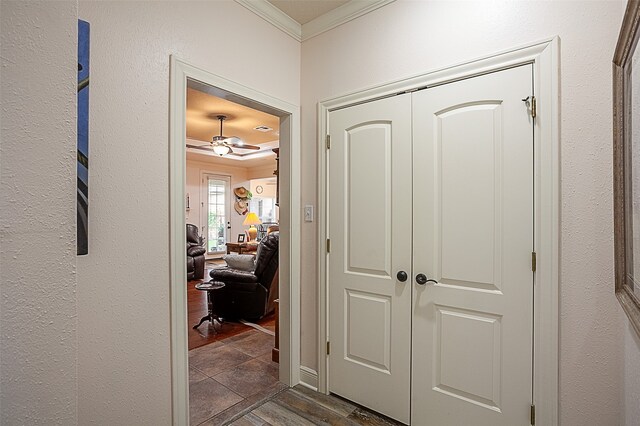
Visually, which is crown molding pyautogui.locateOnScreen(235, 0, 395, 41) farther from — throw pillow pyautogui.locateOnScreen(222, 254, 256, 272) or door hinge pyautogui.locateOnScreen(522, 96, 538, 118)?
throw pillow pyautogui.locateOnScreen(222, 254, 256, 272)

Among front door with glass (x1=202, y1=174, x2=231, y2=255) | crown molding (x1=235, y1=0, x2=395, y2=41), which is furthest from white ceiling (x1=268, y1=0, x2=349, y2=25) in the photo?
front door with glass (x1=202, y1=174, x2=231, y2=255)

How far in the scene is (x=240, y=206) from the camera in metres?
9.89

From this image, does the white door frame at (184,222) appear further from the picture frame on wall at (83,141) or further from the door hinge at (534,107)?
the door hinge at (534,107)

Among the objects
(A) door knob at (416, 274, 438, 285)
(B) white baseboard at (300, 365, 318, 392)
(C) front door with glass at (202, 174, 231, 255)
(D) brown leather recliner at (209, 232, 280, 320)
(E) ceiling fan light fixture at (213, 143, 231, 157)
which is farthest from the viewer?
(C) front door with glass at (202, 174, 231, 255)

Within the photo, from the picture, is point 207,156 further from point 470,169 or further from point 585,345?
point 585,345

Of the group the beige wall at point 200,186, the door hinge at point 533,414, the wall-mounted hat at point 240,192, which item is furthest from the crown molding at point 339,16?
the wall-mounted hat at point 240,192

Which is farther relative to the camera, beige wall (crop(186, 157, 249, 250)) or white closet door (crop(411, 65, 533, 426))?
beige wall (crop(186, 157, 249, 250))

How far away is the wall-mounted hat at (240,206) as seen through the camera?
9797 mm

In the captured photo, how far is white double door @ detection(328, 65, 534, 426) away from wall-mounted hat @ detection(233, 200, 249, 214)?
7.82 m

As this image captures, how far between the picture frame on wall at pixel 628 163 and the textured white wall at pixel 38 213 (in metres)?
1.37

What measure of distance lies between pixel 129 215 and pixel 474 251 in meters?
1.80

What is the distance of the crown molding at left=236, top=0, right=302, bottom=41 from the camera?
2245 millimetres

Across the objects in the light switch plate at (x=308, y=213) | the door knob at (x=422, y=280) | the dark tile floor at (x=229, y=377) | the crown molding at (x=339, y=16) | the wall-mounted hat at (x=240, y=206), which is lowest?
the dark tile floor at (x=229, y=377)

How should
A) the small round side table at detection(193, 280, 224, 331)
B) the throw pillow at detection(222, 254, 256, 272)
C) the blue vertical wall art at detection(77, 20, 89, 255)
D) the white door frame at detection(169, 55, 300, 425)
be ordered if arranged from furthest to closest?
the throw pillow at detection(222, 254, 256, 272)
the small round side table at detection(193, 280, 224, 331)
the white door frame at detection(169, 55, 300, 425)
the blue vertical wall art at detection(77, 20, 89, 255)
